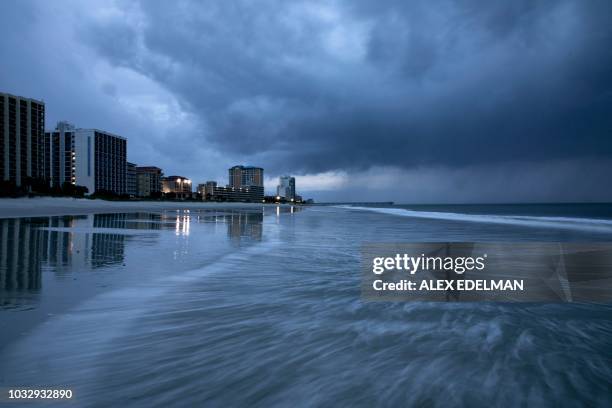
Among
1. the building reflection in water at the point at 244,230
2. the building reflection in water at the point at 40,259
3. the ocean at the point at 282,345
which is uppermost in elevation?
the building reflection in water at the point at 40,259

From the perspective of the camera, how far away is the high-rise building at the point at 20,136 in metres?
117

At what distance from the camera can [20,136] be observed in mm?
122375

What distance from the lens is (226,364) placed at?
4117 millimetres

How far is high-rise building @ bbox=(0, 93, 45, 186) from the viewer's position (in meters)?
117

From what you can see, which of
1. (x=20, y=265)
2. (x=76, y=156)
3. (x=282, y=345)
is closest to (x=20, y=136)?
(x=76, y=156)

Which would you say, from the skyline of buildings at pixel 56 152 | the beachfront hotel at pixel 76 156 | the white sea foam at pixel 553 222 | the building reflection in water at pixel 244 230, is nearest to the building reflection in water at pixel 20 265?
the building reflection in water at pixel 244 230

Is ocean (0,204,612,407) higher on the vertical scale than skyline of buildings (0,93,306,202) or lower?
lower

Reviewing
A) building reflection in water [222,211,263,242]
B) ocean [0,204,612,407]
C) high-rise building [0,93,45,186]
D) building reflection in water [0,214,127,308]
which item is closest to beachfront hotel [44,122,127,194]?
high-rise building [0,93,45,186]

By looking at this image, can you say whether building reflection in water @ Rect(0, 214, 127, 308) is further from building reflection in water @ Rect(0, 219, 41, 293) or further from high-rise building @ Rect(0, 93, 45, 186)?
high-rise building @ Rect(0, 93, 45, 186)

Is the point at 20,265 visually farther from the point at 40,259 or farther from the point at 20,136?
the point at 20,136

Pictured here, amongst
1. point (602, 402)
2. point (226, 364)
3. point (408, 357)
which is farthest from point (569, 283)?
point (226, 364)

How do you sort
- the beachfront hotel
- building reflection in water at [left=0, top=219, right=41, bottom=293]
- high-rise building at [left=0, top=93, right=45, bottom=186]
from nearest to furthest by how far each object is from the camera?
building reflection in water at [left=0, top=219, right=41, bottom=293] → high-rise building at [left=0, top=93, right=45, bottom=186] → the beachfront hotel

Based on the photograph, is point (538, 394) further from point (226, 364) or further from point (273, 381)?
point (226, 364)

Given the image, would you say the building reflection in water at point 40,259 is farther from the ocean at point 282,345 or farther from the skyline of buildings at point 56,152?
the skyline of buildings at point 56,152
